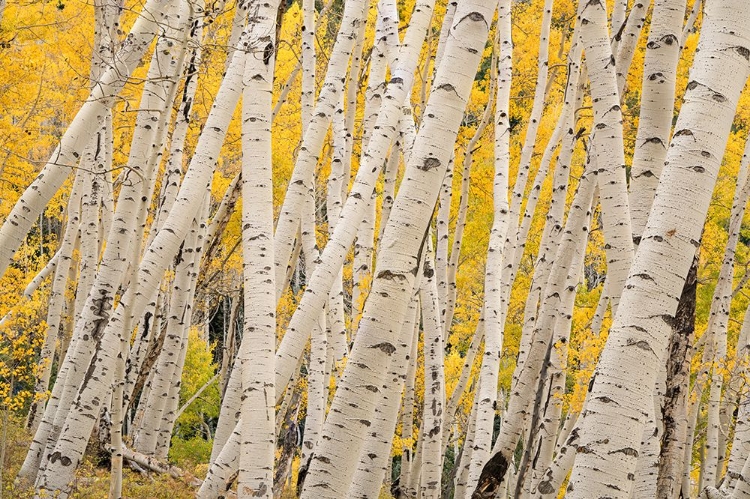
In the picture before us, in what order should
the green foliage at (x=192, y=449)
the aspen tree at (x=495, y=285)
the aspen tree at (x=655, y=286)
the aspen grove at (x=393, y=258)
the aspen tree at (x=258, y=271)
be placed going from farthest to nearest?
the green foliage at (x=192, y=449), the aspen tree at (x=495, y=285), the aspen tree at (x=258, y=271), the aspen grove at (x=393, y=258), the aspen tree at (x=655, y=286)

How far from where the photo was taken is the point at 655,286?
86.7 inches

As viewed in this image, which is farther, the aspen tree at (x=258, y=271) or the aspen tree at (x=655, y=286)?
the aspen tree at (x=258, y=271)

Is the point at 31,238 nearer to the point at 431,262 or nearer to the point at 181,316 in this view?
the point at 181,316

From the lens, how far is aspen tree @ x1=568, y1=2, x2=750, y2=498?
7.16 feet

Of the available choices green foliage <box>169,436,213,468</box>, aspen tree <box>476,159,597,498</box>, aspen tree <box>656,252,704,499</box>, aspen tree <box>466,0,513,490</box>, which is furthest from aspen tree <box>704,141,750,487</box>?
green foliage <box>169,436,213,468</box>

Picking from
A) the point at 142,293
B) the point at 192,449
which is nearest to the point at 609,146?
the point at 142,293

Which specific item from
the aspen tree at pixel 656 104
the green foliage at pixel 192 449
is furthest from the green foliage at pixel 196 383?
the aspen tree at pixel 656 104

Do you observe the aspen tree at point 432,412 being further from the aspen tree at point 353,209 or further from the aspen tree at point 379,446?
the aspen tree at point 353,209

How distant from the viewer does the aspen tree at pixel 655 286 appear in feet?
7.16

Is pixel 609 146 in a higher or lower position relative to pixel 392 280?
higher

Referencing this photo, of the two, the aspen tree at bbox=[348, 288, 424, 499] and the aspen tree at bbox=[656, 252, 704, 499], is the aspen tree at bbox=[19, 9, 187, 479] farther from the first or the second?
the aspen tree at bbox=[656, 252, 704, 499]

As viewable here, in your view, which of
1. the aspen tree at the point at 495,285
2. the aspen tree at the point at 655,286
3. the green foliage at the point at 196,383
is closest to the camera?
the aspen tree at the point at 655,286

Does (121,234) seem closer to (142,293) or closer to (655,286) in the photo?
(142,293)

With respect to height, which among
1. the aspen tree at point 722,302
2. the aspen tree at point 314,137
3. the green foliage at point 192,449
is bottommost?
the green foliage at point 192,449
